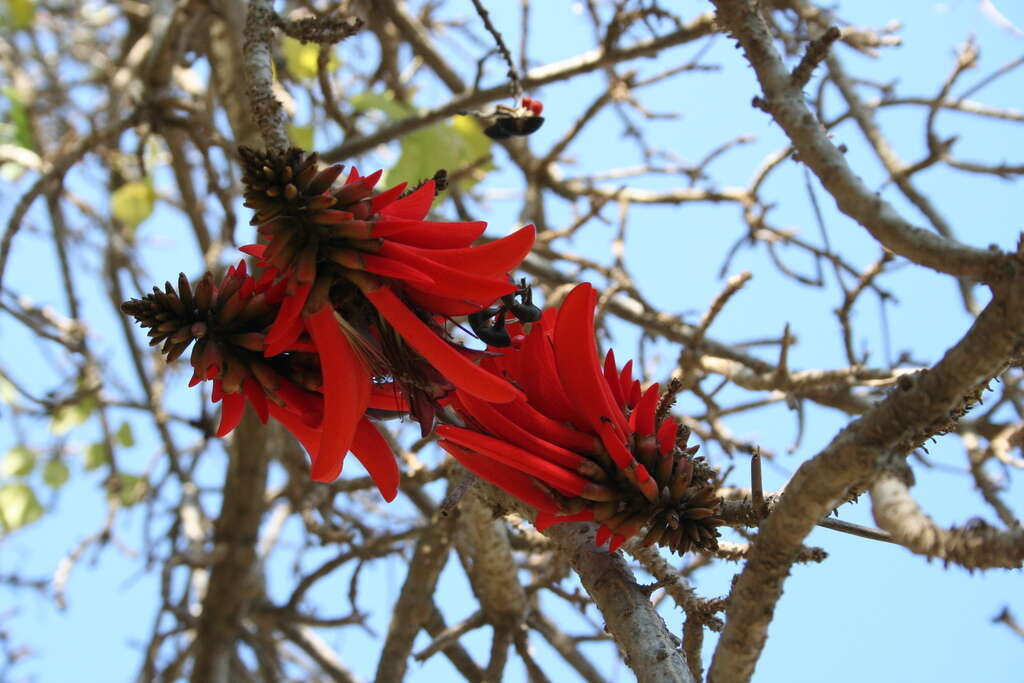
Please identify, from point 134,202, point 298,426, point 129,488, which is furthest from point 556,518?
point 129,488

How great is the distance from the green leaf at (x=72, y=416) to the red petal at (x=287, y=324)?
1942mm

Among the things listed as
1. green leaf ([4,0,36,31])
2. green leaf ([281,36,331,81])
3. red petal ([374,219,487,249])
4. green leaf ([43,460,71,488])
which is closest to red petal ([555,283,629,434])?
red petal ([374,219,487,249])

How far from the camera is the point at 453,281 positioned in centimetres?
82

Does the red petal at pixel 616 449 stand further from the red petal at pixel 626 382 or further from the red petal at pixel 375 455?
the red petal at pixel 375 455

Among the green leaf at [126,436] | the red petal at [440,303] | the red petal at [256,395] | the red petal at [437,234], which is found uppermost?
the green leaf at [126,436]

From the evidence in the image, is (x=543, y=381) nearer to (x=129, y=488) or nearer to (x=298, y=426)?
(x=298, y=426)

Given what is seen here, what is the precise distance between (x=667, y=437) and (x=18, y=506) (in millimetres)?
2296

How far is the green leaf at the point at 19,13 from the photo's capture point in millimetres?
2941

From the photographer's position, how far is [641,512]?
0.86m

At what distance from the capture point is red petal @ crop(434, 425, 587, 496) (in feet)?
2.72

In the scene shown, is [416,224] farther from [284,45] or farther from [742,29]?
[284,45]

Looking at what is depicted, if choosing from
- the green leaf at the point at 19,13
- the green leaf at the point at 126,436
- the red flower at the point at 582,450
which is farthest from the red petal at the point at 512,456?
the green leaf at the point at 19,13

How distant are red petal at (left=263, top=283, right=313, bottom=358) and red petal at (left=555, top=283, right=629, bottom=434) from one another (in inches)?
9.2

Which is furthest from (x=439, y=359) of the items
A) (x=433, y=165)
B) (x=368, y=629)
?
(x=368, y=629)
